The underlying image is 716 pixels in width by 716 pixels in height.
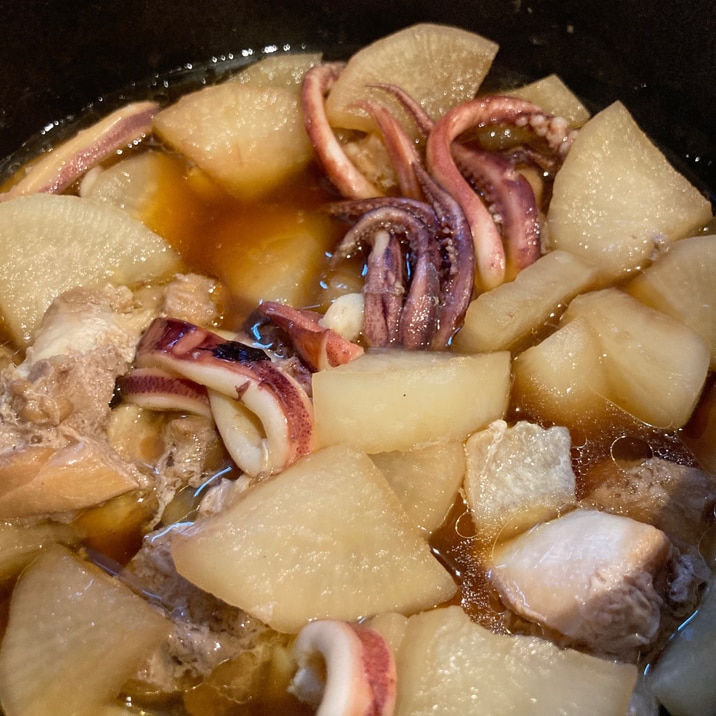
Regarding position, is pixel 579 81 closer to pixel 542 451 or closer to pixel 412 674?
pixel 542 451

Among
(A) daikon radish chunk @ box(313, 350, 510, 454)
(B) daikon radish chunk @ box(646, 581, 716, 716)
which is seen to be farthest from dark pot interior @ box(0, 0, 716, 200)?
(B) daikon radish chunk @ box(646, 581, 716, 716)

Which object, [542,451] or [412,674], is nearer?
[412,674]

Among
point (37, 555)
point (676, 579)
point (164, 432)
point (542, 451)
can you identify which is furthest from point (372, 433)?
point (37, 555)

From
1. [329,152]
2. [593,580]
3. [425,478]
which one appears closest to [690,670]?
[593,580]

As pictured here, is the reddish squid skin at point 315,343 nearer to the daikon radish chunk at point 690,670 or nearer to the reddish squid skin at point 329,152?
the reddish squid skin at point 329,152

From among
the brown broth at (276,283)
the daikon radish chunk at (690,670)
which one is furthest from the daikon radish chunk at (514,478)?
the daikon radish chunk at (690,670)

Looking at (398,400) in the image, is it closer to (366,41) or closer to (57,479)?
(57,479)
